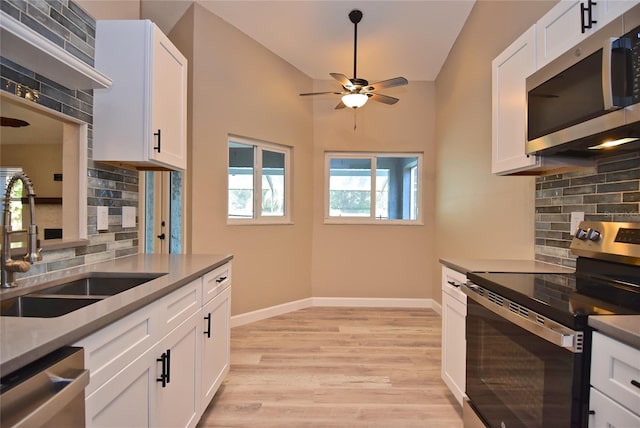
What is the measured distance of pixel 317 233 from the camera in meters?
4.73

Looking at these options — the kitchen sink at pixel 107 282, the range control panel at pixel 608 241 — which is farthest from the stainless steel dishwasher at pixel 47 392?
the range control panel at pixel 608 241

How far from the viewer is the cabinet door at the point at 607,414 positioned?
92cm

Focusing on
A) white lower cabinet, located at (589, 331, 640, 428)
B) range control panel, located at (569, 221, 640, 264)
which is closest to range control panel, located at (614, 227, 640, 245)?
range control panel, located at (569, 221, 640, 264)

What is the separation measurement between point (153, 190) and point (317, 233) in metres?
2.04

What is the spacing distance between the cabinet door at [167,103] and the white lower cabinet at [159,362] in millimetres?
793

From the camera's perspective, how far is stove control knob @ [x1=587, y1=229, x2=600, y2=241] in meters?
1.68

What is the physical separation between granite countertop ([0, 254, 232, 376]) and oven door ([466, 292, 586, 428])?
4.49 feet

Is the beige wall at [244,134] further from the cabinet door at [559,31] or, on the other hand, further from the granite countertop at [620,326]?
the granite countertop at [620,326]

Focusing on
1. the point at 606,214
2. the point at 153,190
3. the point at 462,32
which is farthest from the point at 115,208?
the point at 462,32

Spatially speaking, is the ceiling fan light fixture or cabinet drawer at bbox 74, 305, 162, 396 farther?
the ceiling fan light fixture

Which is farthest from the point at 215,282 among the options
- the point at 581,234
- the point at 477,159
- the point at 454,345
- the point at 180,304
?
the point at 477,159

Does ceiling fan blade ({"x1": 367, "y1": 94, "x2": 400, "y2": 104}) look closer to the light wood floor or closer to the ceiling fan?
the ceiling fan

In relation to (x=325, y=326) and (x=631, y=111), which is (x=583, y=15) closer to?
(x=631, y=111)

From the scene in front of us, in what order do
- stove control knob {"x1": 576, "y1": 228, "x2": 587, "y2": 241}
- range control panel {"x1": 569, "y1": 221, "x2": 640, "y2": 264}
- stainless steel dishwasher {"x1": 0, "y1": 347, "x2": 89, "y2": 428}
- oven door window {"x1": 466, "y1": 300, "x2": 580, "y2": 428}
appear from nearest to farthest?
1. stainless steel dishwasher {"x1": 0, "y1": 347, "x2": 89, "y2": 428}
2. oven door window {"x1": 466, "y1": 300, "x2": 580, "y2": 428}
3. range control panel {"x1": 569, "y1": 221, "x2": 640, "y2": 264}
4. stove control knob {"x1": 576, "y1": 228, "x2": 587, "y2": 241}
